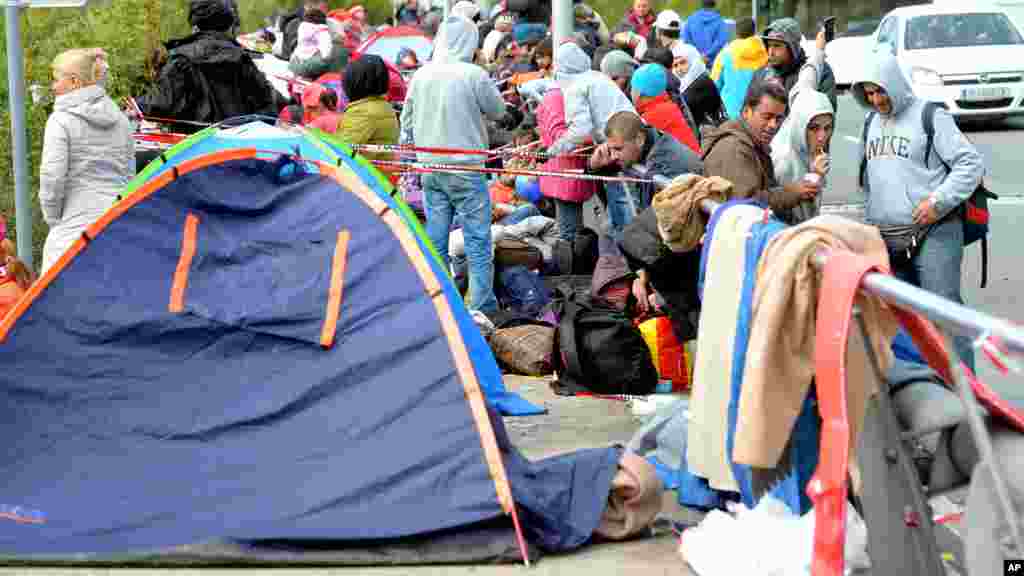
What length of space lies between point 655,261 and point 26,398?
2.93 meters

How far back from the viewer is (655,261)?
7828 millimetres

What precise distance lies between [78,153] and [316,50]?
9925mm

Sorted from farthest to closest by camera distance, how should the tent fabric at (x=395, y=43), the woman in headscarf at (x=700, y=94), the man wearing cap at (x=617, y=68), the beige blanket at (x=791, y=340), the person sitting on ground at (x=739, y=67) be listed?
the tent fabric at (x=395, y=43) < the person sitting on ground at (x=739, y=67) < the woman in headscarf at (x=700, y=94) < the man wearing cap at (x=617, y=68) < the beige blanket at (x=791, y=340)

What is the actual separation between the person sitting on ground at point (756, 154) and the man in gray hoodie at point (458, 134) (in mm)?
2717

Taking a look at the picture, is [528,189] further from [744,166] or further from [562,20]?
[744,166]

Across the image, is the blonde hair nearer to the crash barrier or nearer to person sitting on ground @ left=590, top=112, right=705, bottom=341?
person sitting on ground @ left=590, top=112, right=705, bottom=341

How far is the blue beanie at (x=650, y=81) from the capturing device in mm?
11453

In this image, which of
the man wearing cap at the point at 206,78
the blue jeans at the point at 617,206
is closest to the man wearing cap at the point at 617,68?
the blue jeans at the point at 617,206

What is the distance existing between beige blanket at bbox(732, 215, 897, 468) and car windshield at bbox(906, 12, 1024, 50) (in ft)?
64.0

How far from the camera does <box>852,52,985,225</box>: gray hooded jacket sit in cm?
800

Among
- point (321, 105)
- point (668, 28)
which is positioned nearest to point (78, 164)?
point (321, 105)

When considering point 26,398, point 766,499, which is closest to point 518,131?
point 26,398

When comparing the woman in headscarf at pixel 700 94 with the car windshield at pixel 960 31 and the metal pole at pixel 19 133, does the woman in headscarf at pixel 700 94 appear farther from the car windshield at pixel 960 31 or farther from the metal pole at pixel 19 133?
the car windshield at pixel 960 31

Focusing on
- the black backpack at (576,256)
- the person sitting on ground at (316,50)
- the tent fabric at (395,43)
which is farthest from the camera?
the tent fabric at (395,43)
